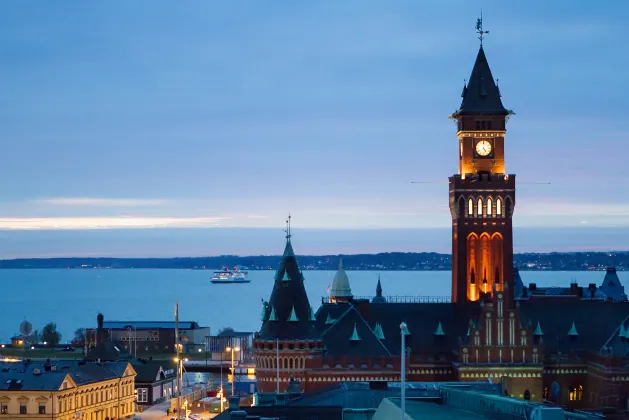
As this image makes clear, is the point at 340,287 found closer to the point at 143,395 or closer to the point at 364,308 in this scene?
the point at 364,308

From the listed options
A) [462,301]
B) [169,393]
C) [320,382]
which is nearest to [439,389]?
[320,382]

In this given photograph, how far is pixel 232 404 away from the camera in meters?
69.6

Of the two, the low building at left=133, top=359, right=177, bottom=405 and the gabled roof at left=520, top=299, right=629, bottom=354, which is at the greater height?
the gabled roof at left=520, top=299, right=629, bottom=354

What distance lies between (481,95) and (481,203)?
8431 mm

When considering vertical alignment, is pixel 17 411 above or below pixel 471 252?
below

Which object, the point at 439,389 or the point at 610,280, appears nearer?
the point at 439,389

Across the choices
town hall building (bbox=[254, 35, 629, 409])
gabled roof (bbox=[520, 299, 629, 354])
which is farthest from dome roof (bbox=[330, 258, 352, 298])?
gabled roof (bbox=[520, 299, 629, 354])

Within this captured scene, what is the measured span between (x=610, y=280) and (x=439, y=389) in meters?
78.5

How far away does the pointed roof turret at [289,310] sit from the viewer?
9562cm

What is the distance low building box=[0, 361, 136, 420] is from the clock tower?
30624mm

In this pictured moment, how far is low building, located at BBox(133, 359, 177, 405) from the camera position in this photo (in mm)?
127188

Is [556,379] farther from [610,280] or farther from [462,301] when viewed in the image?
[610,280]

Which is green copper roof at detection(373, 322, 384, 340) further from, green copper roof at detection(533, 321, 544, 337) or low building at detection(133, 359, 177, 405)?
low building at detection(133, 359, 177, 405)

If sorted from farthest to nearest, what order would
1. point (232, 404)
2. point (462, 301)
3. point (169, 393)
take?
point (169, 393)
point (462, 301)
point (232, 404)
